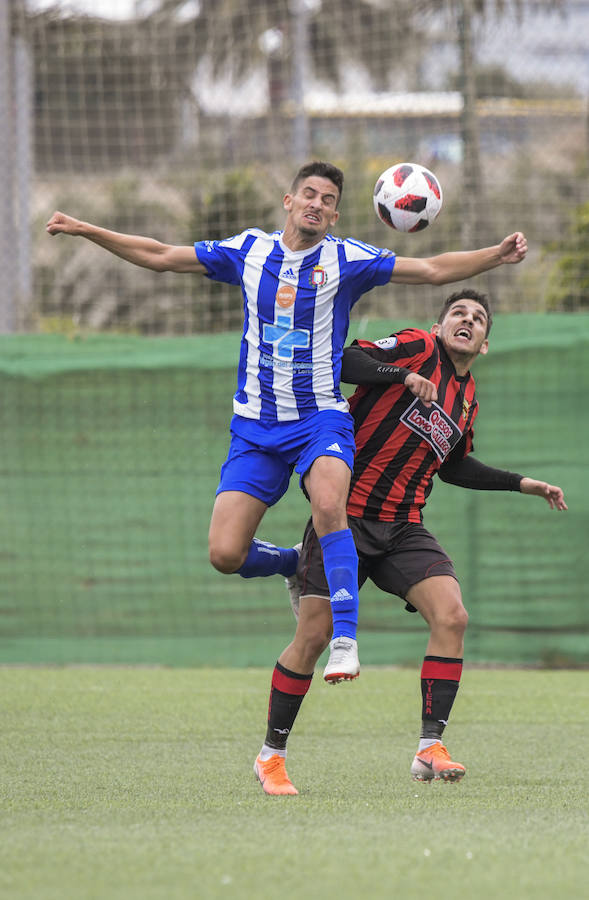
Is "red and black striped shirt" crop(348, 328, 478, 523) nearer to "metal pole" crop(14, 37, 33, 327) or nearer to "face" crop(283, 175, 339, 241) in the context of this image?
"face" crop(283, 175, 339, 241)

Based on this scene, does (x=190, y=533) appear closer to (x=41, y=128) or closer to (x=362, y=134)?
(x=41, y=128)

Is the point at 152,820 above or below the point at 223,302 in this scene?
below

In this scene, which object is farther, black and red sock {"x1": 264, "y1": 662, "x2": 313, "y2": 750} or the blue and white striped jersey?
the blue and white striped jersey

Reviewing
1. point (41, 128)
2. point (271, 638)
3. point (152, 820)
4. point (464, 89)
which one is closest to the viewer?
point (152, 820)

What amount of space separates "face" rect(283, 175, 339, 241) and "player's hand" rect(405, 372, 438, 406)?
86cm

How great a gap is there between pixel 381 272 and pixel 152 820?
259cm

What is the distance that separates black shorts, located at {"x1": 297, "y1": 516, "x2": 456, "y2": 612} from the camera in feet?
18.2

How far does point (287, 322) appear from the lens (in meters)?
5.68

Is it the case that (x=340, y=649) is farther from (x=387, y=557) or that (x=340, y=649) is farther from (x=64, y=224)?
(x=64, y=224)

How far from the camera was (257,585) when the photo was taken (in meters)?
10.0

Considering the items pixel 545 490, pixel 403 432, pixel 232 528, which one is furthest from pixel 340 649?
pixel 545 490

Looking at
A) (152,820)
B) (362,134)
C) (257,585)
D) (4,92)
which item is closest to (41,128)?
(4,92)

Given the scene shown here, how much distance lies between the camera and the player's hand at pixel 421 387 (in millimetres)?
5277

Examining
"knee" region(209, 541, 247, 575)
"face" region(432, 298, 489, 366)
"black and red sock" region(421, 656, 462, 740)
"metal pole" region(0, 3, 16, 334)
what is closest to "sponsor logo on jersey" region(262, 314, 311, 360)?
"face" region(432, 298, 489, 366)
